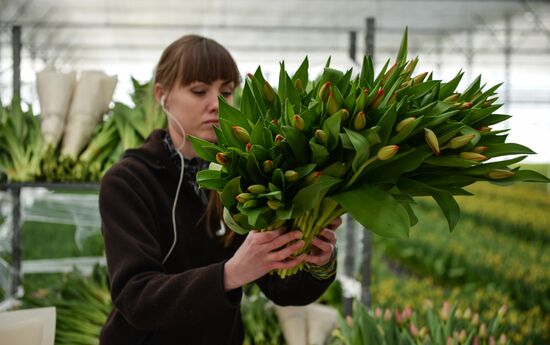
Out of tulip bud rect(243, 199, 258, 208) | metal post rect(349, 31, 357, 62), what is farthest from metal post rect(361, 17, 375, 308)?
tulip bud rect(243, 199, 258, 208)

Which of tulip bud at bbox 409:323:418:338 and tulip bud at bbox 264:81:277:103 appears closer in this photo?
tulip bud at bbox 264:81:277:103

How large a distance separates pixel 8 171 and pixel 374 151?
4.90 feet

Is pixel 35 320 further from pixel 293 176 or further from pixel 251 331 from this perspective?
pixel 251 331

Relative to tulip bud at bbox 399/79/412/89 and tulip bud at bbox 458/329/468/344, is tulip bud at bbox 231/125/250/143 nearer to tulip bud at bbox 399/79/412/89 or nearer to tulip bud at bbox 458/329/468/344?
tulip bud at bbox 399/79/412/89

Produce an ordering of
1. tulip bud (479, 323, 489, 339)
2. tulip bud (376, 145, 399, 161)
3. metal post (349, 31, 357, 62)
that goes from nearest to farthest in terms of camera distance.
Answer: tulip bud (376, 145, 399, 161) < tulip bud (479, 323, 489, 339) < metal post (349, 31, 357, 62)

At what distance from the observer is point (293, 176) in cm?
77

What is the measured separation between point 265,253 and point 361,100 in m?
0.27

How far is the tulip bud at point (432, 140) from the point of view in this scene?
28.9 inches

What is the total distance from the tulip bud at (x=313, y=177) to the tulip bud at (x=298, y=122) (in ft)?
0.21

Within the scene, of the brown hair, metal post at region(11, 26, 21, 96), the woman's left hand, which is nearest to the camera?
the woman's left hand

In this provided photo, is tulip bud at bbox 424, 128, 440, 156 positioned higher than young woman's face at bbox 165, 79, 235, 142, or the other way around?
young woman's face at bbox 165, 79, 235, 142

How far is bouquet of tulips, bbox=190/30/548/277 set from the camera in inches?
29.9

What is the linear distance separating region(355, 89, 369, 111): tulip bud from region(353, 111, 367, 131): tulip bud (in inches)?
0.7

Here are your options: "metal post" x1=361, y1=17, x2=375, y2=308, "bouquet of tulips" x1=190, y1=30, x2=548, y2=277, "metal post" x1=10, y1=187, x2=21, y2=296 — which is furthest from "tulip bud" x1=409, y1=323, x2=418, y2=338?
"metal post" x1=10, y1=187, x2=21, y2=296
